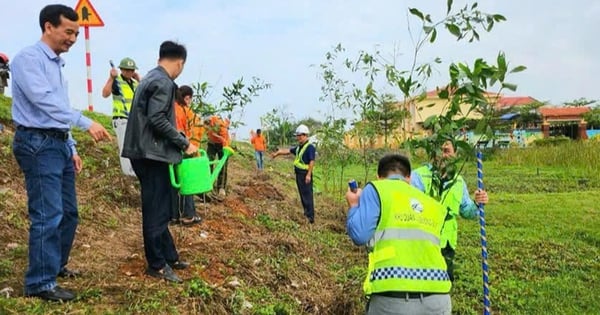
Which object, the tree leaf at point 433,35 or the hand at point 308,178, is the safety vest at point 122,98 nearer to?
the hand at point 308,178

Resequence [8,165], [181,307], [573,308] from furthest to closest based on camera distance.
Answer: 1. [8,165]
2. [573,308]
3. [181,307]

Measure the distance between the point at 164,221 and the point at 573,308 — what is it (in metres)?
3.82

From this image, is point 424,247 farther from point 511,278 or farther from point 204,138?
point 204,138

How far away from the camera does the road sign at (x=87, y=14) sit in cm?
892

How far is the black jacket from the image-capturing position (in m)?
3.46

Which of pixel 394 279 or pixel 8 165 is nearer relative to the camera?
pixel 394 279

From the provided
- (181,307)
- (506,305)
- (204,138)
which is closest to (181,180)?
(181,307)

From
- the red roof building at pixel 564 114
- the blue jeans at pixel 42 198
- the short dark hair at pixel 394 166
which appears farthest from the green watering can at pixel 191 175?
the red roof building at pixel 564 114

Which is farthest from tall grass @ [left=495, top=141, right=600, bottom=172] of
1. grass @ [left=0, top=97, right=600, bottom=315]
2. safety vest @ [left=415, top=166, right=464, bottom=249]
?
safety vest @ [left=415, top=166, right=464, bottom=249]

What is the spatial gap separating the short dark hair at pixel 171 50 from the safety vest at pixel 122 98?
2.41 metres

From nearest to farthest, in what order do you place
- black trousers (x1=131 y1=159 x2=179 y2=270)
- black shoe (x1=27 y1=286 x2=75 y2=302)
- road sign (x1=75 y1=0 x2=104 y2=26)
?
black shoe (x1=27 y1=286 x2=75 y2=302) → black trousers (x1=131 y1=159 x2=179 y2=270) → road sign (x1=75 y1=0 x2=104 y2=26)

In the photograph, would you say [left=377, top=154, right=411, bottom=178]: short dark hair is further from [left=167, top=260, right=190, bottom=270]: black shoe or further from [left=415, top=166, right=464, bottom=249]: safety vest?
[left=167, top=260, right=190, bottom=270]: black shoe

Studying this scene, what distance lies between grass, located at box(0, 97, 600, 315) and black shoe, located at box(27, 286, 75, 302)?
0.04 m

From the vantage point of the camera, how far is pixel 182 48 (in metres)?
3.70
